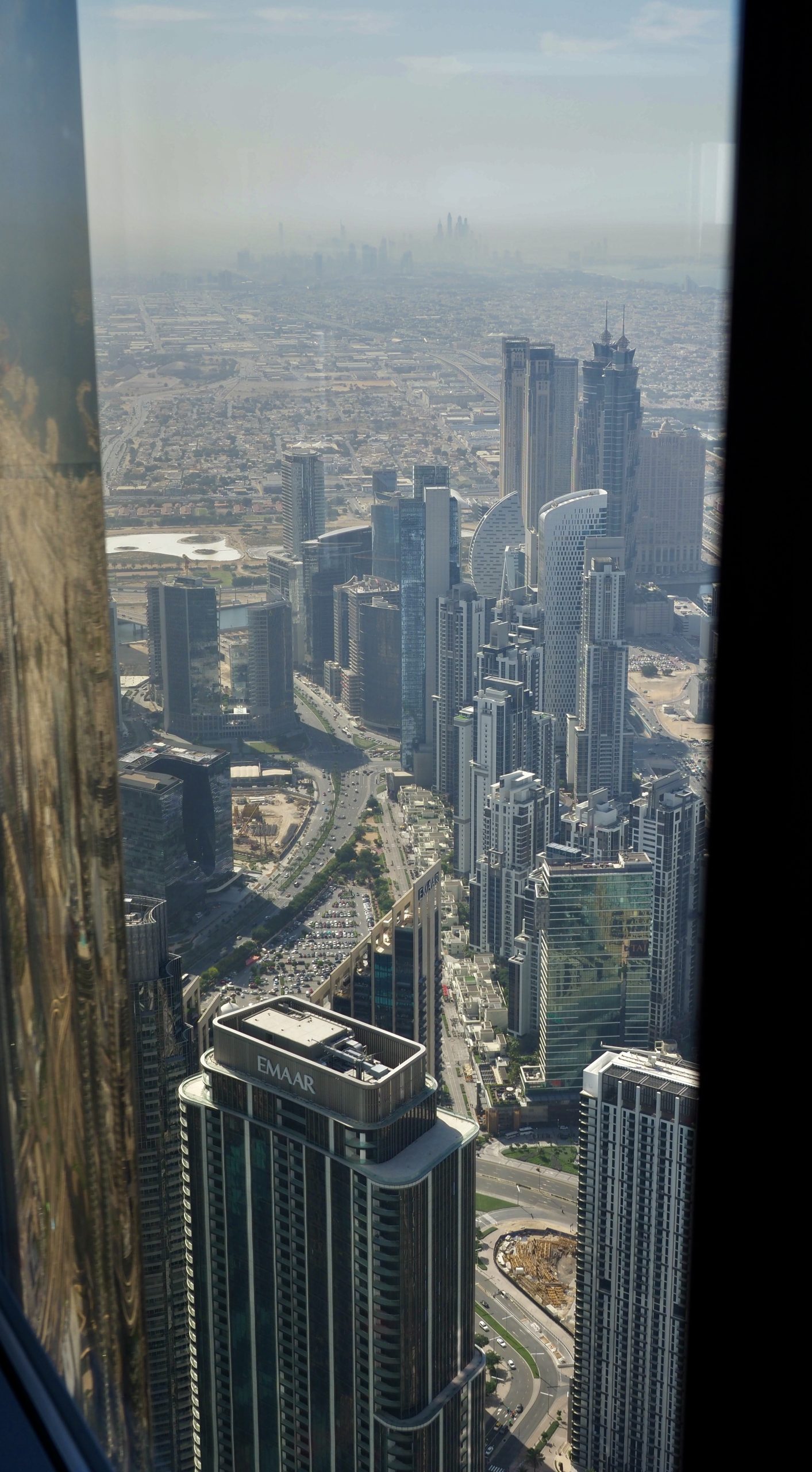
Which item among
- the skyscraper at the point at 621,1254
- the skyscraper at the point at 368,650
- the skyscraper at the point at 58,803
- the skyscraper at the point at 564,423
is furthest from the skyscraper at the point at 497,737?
the skyscraper at the point at 58,803

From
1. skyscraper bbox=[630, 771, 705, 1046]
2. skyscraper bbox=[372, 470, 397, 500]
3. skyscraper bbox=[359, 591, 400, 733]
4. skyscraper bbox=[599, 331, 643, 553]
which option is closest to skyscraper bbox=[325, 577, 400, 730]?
skyscraper bbox=[359, 591, 400, 733]

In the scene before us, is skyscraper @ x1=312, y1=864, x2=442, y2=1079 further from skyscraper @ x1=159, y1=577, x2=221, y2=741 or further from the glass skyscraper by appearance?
skyscraper @ x1=159, y1=577, x2=221, y2=741

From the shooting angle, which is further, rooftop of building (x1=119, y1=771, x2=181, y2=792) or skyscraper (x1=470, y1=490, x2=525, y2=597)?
skyscraper (x1=470, y1=490, x2=525, y2=597)

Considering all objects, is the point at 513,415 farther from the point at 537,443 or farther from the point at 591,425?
the point at 591,425

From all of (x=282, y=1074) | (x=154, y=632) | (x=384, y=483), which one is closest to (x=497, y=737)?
(x=384, y=483)

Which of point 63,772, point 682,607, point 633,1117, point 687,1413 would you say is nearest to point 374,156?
point 682,607

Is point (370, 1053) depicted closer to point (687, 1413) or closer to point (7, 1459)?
point (7, 1459)

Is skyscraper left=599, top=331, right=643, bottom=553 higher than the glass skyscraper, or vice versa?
skyscraper left=599, top=331, right=643, bottom=553
